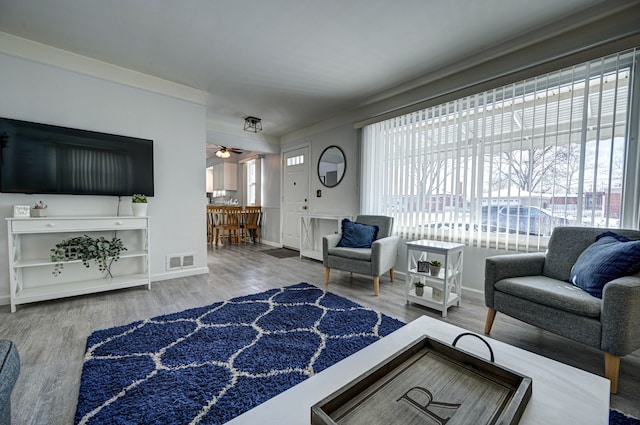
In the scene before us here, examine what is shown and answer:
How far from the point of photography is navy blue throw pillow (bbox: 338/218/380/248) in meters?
3.32

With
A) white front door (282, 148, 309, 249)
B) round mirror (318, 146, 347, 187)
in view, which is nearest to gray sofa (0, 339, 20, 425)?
round mirror (318, 146, 347, 187)

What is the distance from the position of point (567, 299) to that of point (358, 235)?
6.71 feet

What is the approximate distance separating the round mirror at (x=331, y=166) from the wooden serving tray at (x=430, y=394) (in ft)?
11.8

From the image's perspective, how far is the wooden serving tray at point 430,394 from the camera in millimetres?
712

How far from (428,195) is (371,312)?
1.57 metres

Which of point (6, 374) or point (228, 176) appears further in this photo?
point (228, 176)

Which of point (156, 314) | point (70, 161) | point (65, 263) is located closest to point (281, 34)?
point (70, 161)

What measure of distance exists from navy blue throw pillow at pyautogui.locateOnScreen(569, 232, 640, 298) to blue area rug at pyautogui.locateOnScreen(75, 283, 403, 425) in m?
1.26

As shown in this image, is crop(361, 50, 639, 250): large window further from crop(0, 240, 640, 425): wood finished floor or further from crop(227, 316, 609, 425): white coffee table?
crop(227, 316, 609, 425): white coffee table

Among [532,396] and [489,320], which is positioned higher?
[532,396]

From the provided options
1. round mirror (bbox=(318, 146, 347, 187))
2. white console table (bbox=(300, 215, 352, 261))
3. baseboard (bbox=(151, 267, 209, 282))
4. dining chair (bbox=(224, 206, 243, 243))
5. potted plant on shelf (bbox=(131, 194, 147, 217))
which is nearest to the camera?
potted plant on shelf (bbox=(131, 194, 147, 217))

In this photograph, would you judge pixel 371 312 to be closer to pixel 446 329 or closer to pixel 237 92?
pixel 446 329

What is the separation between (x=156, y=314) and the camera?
2332mm

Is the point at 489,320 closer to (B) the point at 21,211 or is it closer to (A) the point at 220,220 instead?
(B) the point at 21,211
